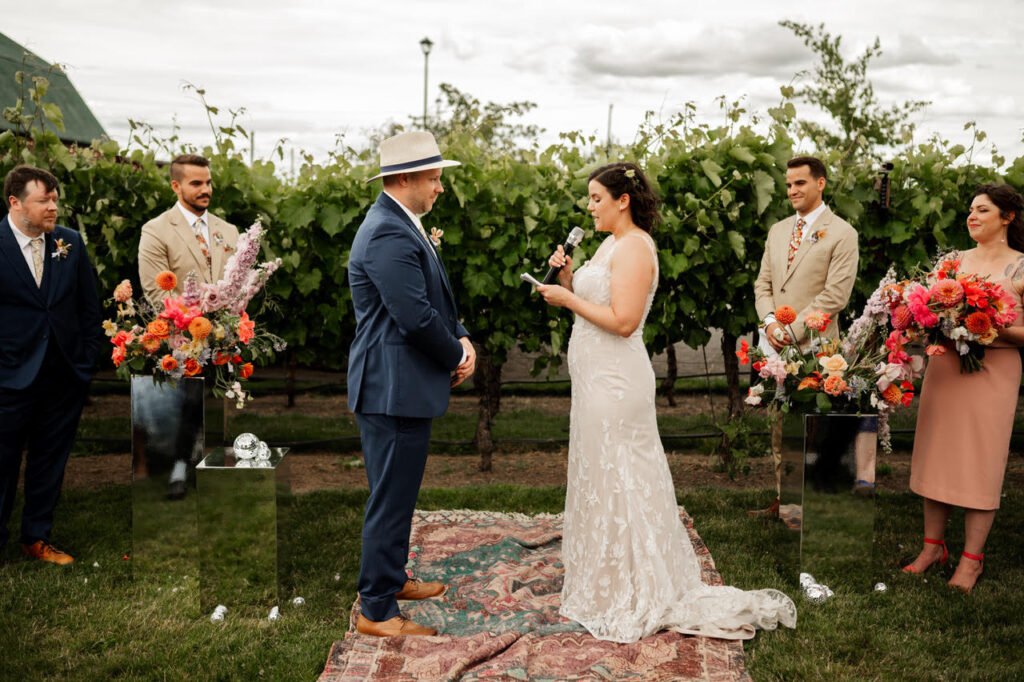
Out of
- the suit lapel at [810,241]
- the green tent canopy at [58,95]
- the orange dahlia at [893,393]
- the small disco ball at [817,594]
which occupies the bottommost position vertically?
the small disco ball at [817,594]

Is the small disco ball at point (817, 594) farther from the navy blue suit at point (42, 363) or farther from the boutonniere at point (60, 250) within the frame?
the boutonniere at point (60, 250)

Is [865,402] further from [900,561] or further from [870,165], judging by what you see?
[870,165]

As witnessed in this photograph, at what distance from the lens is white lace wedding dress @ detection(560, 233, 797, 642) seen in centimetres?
456

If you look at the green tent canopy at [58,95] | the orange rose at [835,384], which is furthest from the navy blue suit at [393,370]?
the green tent canopy at [58,95]

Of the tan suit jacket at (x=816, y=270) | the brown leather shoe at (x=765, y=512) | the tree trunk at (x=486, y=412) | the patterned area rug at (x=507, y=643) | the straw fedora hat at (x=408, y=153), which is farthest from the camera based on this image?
the tree trunk at (x=486, y=412)

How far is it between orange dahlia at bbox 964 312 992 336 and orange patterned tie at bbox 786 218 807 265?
1316 mm

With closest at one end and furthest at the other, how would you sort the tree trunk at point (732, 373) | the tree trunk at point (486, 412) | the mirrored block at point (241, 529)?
the mirrored block at point (241, 529)
the tree trunk at point (732, 373)
the tree trunk at point (486, 412)

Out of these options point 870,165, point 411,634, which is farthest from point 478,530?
point 870,165

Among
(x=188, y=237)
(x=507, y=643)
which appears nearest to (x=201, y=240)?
(x=188, y=237)

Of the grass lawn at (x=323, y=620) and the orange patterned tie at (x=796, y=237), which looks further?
the orange patterned tie at (x=796, y=237)

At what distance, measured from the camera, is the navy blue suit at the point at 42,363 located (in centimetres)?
536

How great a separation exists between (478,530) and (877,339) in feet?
9.46

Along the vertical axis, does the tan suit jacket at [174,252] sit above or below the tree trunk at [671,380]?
above

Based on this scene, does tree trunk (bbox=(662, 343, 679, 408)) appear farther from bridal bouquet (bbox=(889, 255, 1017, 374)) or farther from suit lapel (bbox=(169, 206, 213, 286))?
suit lapel (bbox=(169, 206, 213, 286))
